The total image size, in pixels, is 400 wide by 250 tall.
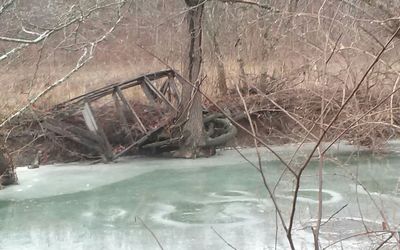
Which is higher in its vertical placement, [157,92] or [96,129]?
[157,92]

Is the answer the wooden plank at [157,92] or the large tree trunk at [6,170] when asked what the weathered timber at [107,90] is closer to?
the wooden plank at [157,92]

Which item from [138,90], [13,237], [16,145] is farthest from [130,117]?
[13,237]

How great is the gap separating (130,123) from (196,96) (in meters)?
1.57

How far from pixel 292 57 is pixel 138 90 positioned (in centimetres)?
435

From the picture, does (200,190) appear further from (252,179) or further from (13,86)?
(13,86)

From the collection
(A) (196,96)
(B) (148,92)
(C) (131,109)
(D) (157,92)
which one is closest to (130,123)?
(C) (131,109)

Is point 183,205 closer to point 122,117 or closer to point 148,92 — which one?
point 122,117

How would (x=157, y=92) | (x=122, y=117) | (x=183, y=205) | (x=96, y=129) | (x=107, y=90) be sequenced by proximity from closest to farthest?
(x=183, y=205)
(x=96, y=129)
(x=122, y=117)
(x=107, y=90)
(x=157, y=92)

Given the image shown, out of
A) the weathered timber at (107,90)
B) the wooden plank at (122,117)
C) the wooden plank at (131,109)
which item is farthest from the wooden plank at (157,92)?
the wooden plank at (122,117)

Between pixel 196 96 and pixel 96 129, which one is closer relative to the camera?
pixel 96 129

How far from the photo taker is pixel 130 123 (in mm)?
13148

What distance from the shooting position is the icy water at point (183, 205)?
674 centimetres

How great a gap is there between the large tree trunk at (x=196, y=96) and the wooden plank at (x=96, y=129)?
141 centimetres

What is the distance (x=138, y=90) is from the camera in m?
16.5
